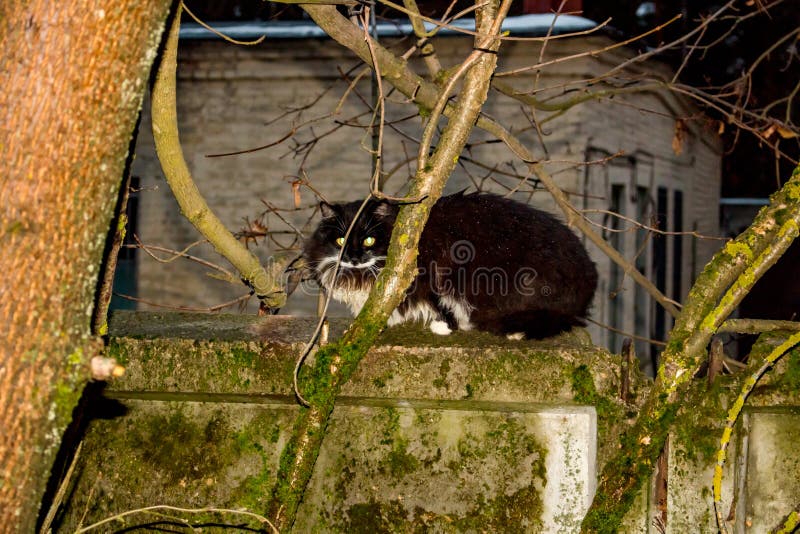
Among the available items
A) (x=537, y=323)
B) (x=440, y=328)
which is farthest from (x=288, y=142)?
(x=537, y=323)

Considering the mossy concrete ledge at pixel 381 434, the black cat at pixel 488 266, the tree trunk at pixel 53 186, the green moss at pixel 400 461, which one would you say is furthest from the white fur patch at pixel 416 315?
the tree trunk at pixel 53 186

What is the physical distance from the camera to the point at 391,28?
28.0 feet

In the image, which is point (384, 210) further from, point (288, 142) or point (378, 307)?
point (288, 142)

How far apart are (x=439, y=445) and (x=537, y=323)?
78 centimetres

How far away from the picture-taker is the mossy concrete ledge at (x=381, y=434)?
9.56 ft

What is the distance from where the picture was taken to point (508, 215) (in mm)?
4172

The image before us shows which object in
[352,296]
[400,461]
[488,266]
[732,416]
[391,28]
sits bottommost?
[400,461]

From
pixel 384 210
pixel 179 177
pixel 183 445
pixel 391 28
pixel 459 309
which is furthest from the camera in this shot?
pixel 391 28

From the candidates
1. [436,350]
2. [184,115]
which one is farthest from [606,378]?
[184,115]

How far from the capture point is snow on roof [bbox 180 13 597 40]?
7.78 m

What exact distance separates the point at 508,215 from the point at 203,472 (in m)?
1.92

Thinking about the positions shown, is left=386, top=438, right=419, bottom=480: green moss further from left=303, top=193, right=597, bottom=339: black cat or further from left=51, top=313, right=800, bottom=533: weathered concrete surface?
left=303, top=193, right=597, bottom=339: black cat

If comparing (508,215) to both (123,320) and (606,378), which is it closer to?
(606,378)

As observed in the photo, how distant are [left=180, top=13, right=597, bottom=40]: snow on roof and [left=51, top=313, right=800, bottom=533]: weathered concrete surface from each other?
515 cm
